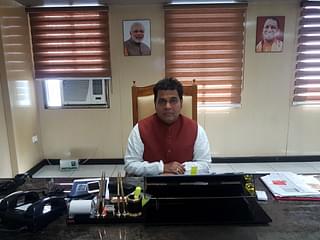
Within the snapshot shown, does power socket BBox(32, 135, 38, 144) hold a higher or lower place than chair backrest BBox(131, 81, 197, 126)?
lower

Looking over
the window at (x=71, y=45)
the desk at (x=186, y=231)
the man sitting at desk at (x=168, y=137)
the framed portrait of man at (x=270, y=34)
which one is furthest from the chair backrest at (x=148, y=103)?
the framed portrait of man at (x=270, y=34)

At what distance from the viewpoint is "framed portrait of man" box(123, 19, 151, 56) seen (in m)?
3.36

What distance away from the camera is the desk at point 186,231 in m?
0.87

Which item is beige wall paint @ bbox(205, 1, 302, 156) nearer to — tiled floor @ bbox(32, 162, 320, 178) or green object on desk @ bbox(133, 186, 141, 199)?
tiled floor @ bbox(32, 162, 320, 178)

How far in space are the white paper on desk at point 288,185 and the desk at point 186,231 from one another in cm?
16

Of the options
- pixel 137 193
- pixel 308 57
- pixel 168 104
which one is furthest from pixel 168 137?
pixel 308 57

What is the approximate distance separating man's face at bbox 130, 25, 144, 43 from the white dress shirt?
1.99 m

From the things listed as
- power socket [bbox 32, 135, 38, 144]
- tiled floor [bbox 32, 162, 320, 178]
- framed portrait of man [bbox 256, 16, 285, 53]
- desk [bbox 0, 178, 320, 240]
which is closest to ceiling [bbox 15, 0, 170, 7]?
framed portrait of man [bbox 256, 16, 285, 53]

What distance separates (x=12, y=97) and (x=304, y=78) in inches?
139

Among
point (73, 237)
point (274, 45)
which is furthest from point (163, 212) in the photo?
point (274, 45)

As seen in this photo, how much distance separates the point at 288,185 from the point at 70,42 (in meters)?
3.04

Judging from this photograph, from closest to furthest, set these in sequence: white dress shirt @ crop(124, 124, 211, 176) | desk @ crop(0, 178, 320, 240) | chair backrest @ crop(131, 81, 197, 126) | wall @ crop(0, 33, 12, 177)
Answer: desk @ crop(0, 178, 320, 240) → white dress shirt @ crop(124, 124, 211, 176) → chair backrest @ crop(131, 81, 197, 126) → wall @ crop(0, 33, 12, 177)

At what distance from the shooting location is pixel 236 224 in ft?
3.06

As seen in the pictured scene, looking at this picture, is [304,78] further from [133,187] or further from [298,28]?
[133,187]
